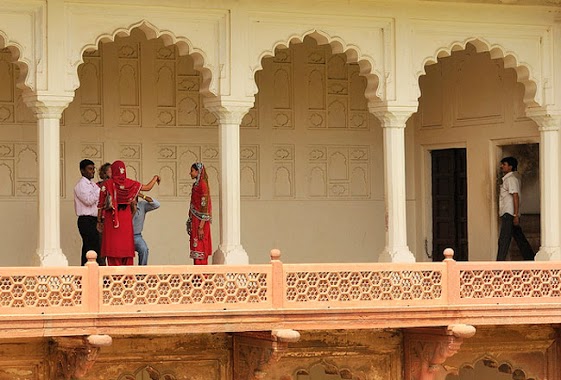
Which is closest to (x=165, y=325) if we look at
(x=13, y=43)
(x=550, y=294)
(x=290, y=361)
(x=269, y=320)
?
(x=269, y=320)

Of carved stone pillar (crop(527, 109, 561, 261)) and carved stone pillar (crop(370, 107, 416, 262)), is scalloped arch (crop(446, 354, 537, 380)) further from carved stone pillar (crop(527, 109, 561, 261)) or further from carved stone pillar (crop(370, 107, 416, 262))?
carved stone pillar (crop(370, 107, 416, 262))

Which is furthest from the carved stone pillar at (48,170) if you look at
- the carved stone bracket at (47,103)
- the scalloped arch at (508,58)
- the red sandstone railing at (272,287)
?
the scalloped arch at (508,58)

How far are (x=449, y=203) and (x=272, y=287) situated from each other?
471cm

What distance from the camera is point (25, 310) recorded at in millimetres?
12023

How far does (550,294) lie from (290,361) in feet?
8.09

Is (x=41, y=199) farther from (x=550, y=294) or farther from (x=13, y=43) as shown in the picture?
(x=550, y=294)

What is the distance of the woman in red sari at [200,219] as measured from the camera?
44.8ft

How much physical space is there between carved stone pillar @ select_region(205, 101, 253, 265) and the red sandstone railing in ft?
2.99

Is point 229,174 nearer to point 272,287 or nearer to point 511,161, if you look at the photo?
point 272,287

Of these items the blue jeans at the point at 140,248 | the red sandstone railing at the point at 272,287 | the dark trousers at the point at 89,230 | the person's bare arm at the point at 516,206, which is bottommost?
the red sandstone railing at the point at 272,287

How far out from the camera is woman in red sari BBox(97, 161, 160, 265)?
13.2m

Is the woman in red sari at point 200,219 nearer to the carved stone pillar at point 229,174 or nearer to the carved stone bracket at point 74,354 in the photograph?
Result: the carved stone pillar at point 229,174

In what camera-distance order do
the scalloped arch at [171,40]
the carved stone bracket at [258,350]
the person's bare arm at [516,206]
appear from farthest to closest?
A: the person's bare arm at [516,206] < the scalloped arch at [171,40] < the carved stone bracket at [258,350]

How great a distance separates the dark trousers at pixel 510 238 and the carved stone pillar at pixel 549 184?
0.60 m
